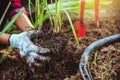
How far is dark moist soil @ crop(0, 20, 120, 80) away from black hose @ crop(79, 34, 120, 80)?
0.03 m

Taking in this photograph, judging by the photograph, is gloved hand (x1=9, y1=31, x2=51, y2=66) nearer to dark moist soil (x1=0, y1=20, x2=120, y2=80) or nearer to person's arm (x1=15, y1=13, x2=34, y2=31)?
dark moist soil (x1=0, y1=20, x2=120, y2=80)

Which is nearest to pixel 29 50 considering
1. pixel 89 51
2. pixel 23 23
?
pixel 89 51

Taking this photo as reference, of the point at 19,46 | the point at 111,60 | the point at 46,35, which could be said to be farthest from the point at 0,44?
the point at 111,60

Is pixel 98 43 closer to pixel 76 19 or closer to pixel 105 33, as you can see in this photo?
pixel 105 33

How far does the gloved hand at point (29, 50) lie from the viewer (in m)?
1.90

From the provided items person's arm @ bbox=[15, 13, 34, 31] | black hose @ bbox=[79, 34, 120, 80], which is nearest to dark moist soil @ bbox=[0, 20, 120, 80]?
black hose @ bbox=[79, 34, 120, 80]

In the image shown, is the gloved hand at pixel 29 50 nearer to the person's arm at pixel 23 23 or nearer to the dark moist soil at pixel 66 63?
the dark moist soil at pixel 66 63

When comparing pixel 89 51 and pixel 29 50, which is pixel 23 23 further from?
pixel 89 51

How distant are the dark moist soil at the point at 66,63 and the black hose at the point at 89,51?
3 centimetres

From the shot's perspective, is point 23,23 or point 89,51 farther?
point 23,23

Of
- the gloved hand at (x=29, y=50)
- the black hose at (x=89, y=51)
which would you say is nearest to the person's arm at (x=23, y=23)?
the gloved hand at (x=29, y=50)

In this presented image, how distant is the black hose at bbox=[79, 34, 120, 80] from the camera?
1786 millimetres

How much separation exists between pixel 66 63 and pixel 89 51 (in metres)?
0.16

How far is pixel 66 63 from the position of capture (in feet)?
6.42
